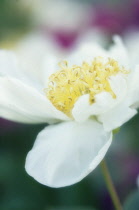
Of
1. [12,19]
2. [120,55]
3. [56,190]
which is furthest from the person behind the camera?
[12,19]

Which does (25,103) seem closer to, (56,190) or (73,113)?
(73,113)

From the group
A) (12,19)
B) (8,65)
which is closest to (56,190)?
(8,65)

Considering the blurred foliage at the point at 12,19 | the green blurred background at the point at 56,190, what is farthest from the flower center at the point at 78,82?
the blurred foliage at the point at 12,19

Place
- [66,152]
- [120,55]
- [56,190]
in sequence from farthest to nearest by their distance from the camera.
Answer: [56,190] < [120,55] < [66,152]

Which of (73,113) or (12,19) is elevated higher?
(73,113)

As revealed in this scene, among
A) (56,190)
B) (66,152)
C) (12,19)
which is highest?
(66,152)

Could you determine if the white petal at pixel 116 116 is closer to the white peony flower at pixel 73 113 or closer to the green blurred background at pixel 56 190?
the white peony flower at pixel 73 113

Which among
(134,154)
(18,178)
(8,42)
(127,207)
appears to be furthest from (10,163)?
(8,42)

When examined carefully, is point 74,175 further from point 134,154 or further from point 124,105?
point 134,154
